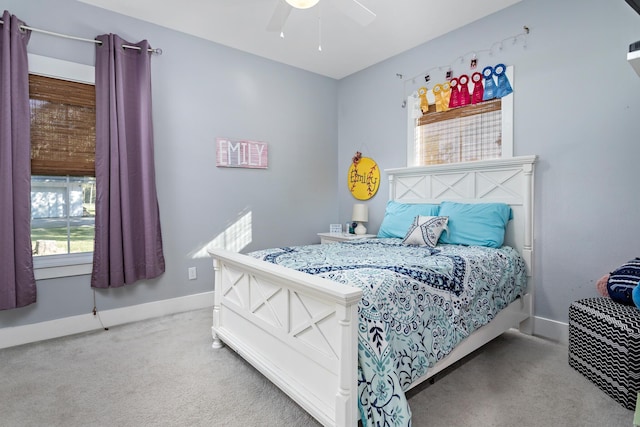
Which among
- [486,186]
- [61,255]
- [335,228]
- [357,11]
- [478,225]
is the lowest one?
[61,255]

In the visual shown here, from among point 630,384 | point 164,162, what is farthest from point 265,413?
point 164,162

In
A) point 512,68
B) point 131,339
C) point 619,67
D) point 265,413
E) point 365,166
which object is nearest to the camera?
point 265,413

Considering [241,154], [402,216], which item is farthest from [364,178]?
[241,154]

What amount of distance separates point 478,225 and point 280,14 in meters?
2.12

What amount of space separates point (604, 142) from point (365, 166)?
7.42 feet

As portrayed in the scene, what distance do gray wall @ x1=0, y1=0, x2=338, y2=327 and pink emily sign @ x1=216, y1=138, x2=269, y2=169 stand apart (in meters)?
0.07

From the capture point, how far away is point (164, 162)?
3.15 meters

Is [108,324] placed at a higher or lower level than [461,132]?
lower

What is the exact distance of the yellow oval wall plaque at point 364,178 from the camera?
13.1 feet

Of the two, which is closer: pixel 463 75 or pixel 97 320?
pixel 97 320

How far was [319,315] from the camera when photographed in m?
1.52

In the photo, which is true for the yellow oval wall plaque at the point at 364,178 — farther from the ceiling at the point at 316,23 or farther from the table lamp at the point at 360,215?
the ceiling at the point at 316,23

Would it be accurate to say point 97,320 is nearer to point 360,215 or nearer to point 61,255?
point 61,255

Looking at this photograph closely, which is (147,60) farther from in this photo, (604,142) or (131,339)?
(604,142)
